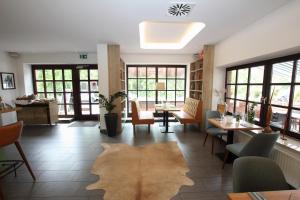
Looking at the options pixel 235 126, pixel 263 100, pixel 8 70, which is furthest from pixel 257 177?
pixel 8 70

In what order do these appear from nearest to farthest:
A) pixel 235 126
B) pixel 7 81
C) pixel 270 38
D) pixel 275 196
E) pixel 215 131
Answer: pixel 275 196
pixel 270 38
pixel 235 126
pixel 215 131
pixel 7 81

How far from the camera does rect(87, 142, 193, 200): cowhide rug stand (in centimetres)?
208

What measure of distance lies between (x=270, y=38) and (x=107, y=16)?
2.65 m

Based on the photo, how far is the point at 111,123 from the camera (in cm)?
422

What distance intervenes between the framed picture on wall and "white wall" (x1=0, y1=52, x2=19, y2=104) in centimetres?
11

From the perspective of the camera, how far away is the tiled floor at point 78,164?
211 centimetres

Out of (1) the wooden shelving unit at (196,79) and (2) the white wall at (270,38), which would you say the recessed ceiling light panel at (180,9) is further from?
(1) the wooden shelving unit at (196,79)

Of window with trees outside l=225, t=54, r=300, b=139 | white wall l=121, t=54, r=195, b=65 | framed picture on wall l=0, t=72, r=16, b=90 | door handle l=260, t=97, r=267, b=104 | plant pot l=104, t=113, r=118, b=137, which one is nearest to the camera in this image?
window with trees outside l=225, t=54, r=300, b=139

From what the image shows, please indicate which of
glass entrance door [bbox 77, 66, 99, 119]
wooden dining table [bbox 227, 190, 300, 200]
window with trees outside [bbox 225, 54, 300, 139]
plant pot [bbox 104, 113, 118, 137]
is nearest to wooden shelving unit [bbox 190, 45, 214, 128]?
window with trees outside [bbox 225, 54, 300, 139]

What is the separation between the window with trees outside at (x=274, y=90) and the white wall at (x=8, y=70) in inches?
278

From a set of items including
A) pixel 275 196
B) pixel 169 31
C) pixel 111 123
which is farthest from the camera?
pixel 111 123

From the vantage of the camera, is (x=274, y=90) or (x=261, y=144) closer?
Result: (x=261, y=144)

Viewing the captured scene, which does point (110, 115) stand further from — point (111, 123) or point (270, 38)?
point (270, 38)

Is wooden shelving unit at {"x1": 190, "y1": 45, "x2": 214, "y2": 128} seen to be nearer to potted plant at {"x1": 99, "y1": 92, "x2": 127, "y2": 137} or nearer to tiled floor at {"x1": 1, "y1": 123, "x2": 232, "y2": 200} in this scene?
tiled floor at {"x1": 1, "y1": 123, "x2": 232, "y2": 200}
